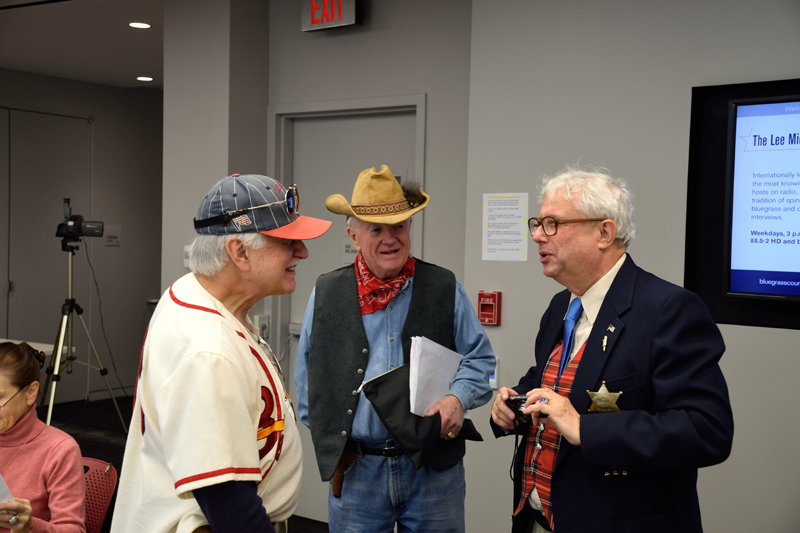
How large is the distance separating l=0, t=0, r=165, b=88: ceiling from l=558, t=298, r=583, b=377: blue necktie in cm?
366

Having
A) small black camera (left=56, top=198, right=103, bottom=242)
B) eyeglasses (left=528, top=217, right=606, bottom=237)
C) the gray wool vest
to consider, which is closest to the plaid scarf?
eyeglasses (left=528, top=217, right=606, bottom=237)

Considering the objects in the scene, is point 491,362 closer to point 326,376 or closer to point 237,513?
point 326,376

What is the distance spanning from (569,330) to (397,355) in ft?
1.82

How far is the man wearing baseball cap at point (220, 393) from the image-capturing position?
47.3 inches

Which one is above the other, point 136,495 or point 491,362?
point 491,362

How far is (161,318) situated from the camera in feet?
4.36

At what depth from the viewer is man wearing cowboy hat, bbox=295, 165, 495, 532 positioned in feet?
6.50

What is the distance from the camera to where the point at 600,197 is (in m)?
1.62

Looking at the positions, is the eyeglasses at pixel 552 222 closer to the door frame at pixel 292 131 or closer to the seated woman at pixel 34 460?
the seated woman at pixel 34 460

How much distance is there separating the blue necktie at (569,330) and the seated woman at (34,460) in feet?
4.67

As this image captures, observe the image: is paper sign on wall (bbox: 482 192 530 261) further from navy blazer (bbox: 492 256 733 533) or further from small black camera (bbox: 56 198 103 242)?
small black camera (bbox: 56 198 103 242)

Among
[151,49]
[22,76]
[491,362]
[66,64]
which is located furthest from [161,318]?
[22,76]

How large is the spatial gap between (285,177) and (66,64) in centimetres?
328

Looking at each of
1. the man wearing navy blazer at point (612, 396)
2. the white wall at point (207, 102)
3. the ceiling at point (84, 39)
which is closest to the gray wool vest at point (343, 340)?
the man wearing navy blazer at point (612, 396)
